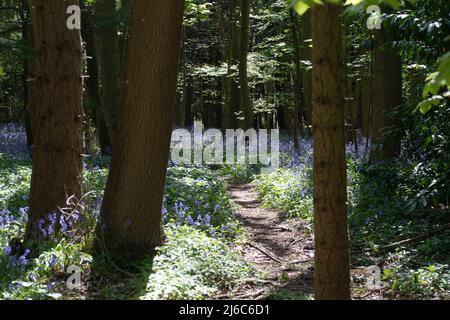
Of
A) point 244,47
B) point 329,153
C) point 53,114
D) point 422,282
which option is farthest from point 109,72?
point 329,153

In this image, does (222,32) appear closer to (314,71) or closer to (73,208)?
(73,208)

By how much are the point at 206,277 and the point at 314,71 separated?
272 cm

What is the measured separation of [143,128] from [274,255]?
2.77 m

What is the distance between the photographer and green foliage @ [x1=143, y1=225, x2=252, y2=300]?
516 centimetres

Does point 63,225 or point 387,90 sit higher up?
point 387,90

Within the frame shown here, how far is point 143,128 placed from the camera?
609cm

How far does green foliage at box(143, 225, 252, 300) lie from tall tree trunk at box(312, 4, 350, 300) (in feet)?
5.05

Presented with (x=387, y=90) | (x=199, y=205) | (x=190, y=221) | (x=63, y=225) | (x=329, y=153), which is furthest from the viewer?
(x=387, y=90)

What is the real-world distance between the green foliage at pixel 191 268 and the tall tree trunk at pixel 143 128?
38 centimetres

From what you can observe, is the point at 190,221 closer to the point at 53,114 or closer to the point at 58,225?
the point at 58,225

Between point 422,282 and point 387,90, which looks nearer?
point 422,282

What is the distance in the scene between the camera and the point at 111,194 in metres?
6.23
